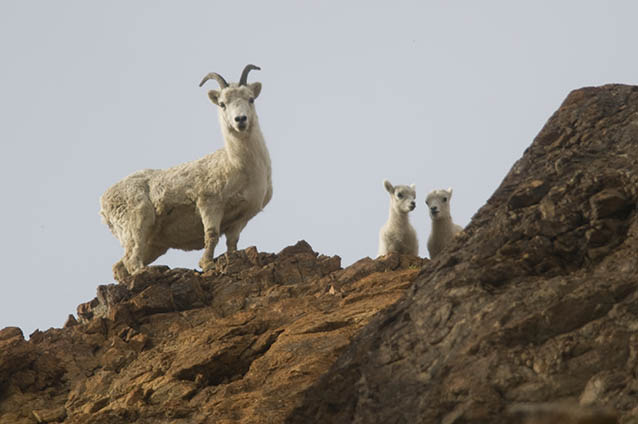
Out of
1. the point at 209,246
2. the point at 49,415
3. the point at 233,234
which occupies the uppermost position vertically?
the point at 233,234

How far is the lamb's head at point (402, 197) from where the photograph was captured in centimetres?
1588

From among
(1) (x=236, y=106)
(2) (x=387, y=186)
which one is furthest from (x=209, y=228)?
(2) (x=387, y=186)

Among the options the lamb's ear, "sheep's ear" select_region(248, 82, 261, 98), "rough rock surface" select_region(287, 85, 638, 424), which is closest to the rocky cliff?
"rough rock surface" select_region(287, 85, 638, 424)

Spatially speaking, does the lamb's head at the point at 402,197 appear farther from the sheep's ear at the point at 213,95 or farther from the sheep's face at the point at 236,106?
the sheep's ear at the point at 213,95

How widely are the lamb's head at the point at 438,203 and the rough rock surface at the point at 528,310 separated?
4414mm

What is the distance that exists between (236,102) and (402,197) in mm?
3534

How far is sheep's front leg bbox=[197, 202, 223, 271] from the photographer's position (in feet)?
53.9

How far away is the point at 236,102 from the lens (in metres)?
16.8

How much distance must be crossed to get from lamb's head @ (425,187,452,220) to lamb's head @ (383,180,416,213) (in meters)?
0.32

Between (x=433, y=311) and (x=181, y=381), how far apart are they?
372 cm

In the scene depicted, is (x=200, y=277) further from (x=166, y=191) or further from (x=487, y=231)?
(x=487, y=231)

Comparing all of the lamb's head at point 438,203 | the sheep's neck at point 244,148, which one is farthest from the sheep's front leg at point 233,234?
the lamb's head at point 438,203

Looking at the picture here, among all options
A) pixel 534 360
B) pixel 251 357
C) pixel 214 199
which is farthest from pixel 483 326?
pixel 214 199

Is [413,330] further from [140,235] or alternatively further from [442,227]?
[140,235]
